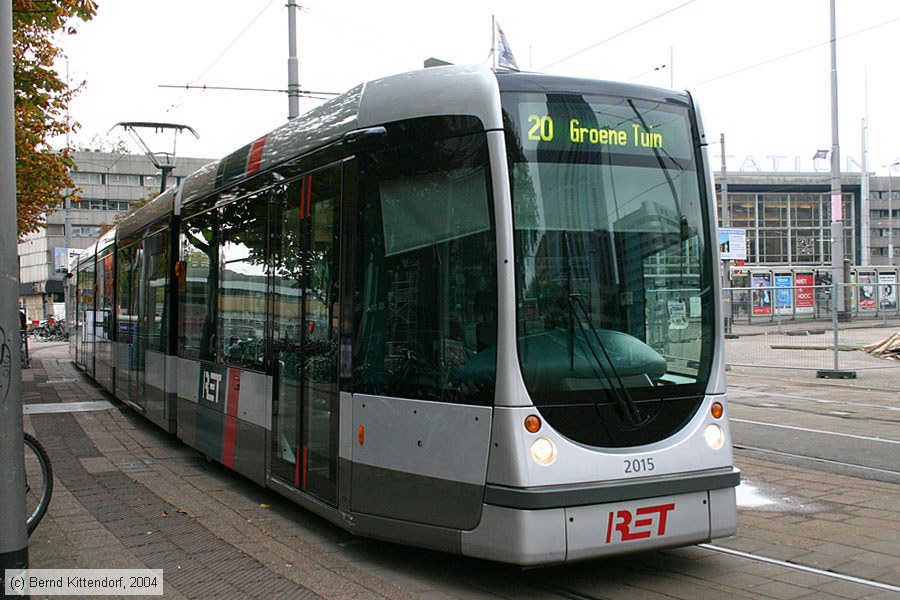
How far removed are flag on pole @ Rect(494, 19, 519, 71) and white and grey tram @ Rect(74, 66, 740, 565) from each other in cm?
76

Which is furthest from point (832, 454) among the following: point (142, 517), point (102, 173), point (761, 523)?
point (102, 173)

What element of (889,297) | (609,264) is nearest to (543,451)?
(609,264)

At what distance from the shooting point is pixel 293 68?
16984 mm

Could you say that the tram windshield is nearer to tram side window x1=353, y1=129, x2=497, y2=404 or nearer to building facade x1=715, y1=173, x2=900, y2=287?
tram side window x1=353, y1=129, x2=497, y2=404

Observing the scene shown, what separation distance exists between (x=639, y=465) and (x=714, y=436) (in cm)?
65

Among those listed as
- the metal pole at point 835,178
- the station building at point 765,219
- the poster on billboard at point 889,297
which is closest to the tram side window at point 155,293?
the poster on billboard at point 889,297

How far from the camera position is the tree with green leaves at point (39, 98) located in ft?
42.4

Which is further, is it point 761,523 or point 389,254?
point 761,523

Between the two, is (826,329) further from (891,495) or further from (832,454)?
(891,495)

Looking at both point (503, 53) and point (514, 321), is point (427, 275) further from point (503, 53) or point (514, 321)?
point (503, 53)

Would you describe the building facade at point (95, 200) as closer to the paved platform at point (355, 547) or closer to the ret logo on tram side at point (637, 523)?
the paved platform at point (355, 547)

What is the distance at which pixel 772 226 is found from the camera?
6731 centimetres

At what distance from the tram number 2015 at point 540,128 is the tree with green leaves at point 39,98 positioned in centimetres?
850

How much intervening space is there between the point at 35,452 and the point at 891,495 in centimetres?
688
